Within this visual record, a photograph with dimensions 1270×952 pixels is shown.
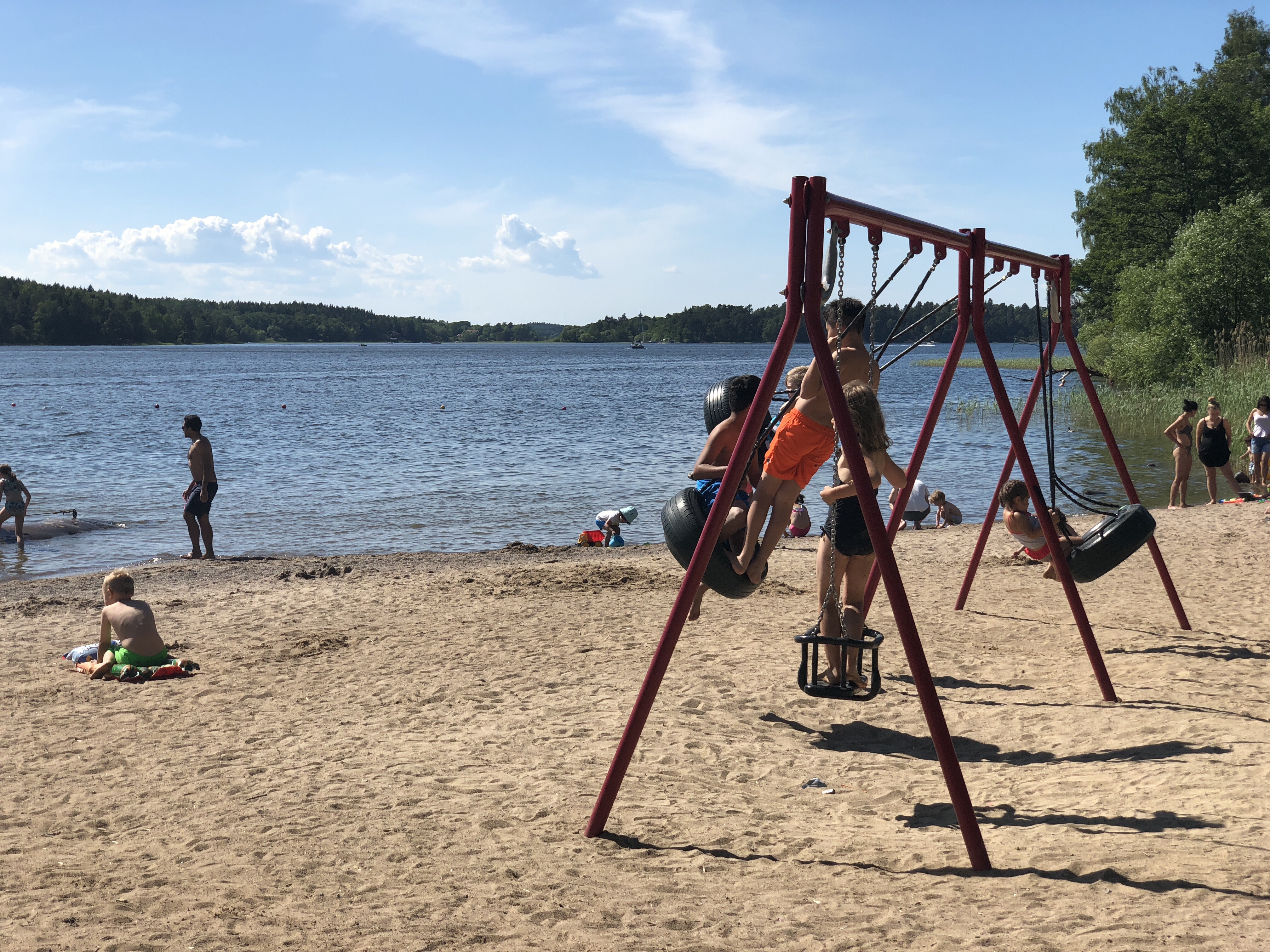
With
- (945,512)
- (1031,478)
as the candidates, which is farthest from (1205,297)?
(1031,478)

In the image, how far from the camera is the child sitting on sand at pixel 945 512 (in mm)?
16984

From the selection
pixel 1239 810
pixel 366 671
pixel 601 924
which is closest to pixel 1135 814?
pixel 1239 810

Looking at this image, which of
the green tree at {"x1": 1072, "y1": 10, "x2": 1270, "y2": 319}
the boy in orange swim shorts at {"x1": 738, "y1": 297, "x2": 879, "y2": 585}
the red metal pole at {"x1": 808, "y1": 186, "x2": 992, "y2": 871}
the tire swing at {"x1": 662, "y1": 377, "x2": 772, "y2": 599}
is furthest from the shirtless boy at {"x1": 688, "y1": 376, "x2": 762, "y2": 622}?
the green tree at {"x1": 1072, "y1": 10, "x2": 1270, "y2": 319}

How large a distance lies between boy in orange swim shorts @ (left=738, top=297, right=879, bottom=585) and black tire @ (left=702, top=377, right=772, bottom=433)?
2.53 feet

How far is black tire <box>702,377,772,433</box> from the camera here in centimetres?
647

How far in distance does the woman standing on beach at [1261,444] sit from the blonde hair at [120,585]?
53.0 feet

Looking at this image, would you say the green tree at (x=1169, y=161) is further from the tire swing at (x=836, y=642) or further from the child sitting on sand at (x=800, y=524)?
the tire swing at (x=836, y=642)

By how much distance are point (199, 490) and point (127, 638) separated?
691 cm

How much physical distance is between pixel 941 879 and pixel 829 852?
1.76ft

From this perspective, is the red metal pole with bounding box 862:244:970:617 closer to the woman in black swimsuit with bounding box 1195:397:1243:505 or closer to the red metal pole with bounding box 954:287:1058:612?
the red metal pole with bounding box 954:287:1058:612

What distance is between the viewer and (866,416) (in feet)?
18.2

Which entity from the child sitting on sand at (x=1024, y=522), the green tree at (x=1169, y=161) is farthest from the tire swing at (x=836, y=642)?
the green tree at (x=1169, y=161)

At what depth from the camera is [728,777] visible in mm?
5547

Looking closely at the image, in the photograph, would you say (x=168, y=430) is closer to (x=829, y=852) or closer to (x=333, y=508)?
(x=333, y=508)
